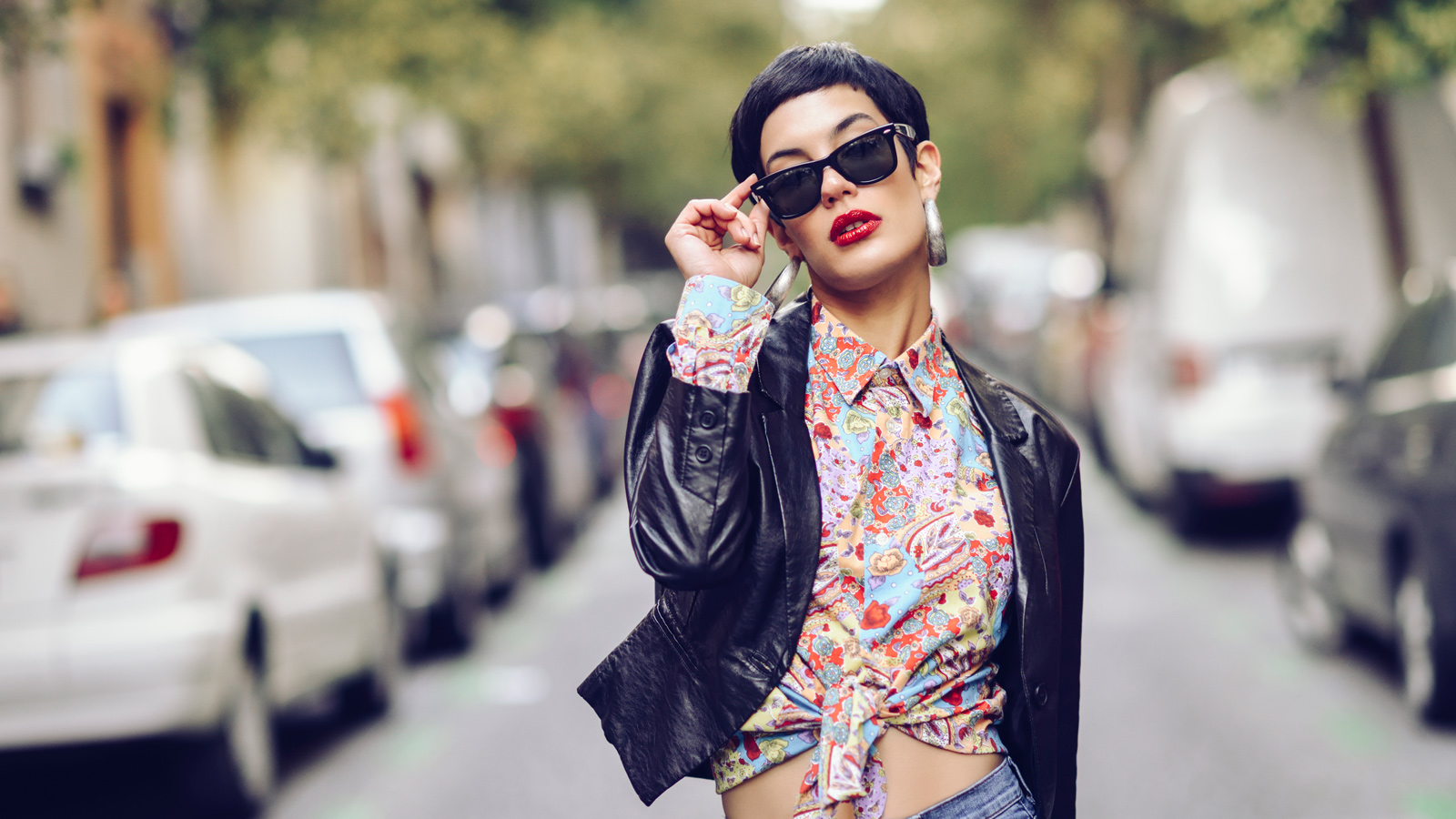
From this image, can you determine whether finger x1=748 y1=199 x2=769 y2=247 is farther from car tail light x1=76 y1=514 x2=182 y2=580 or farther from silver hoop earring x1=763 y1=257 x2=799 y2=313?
car tail light x1=76 y1=514 x2=182 y2=580

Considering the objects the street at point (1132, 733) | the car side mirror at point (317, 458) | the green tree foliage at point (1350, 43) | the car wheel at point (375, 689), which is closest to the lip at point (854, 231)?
the street at point (1132, 733)

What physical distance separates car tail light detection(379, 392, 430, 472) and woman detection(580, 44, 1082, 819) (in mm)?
6949

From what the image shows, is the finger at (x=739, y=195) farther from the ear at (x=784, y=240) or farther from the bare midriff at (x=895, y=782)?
the bare midriff at (x=895, y=782)

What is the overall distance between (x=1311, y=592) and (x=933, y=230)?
6.48 m

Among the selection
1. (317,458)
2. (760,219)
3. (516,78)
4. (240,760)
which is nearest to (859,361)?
(760,219)

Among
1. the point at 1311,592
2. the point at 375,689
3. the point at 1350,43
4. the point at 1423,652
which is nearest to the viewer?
the point at 1423,652

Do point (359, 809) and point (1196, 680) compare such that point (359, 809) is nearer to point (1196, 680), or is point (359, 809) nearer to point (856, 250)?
point (1196, 680)

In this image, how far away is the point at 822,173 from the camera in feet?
8.18

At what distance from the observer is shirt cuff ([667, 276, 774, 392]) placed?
2324mm

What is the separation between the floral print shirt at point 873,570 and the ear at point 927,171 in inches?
10.2

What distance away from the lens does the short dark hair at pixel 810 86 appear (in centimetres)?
251

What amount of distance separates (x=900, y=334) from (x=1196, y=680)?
5.85m

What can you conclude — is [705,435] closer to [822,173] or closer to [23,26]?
[822,173]

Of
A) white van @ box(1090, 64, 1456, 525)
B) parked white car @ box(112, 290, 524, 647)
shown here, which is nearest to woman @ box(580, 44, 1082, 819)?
parked white car @ box(112, 290, 524, 647)
